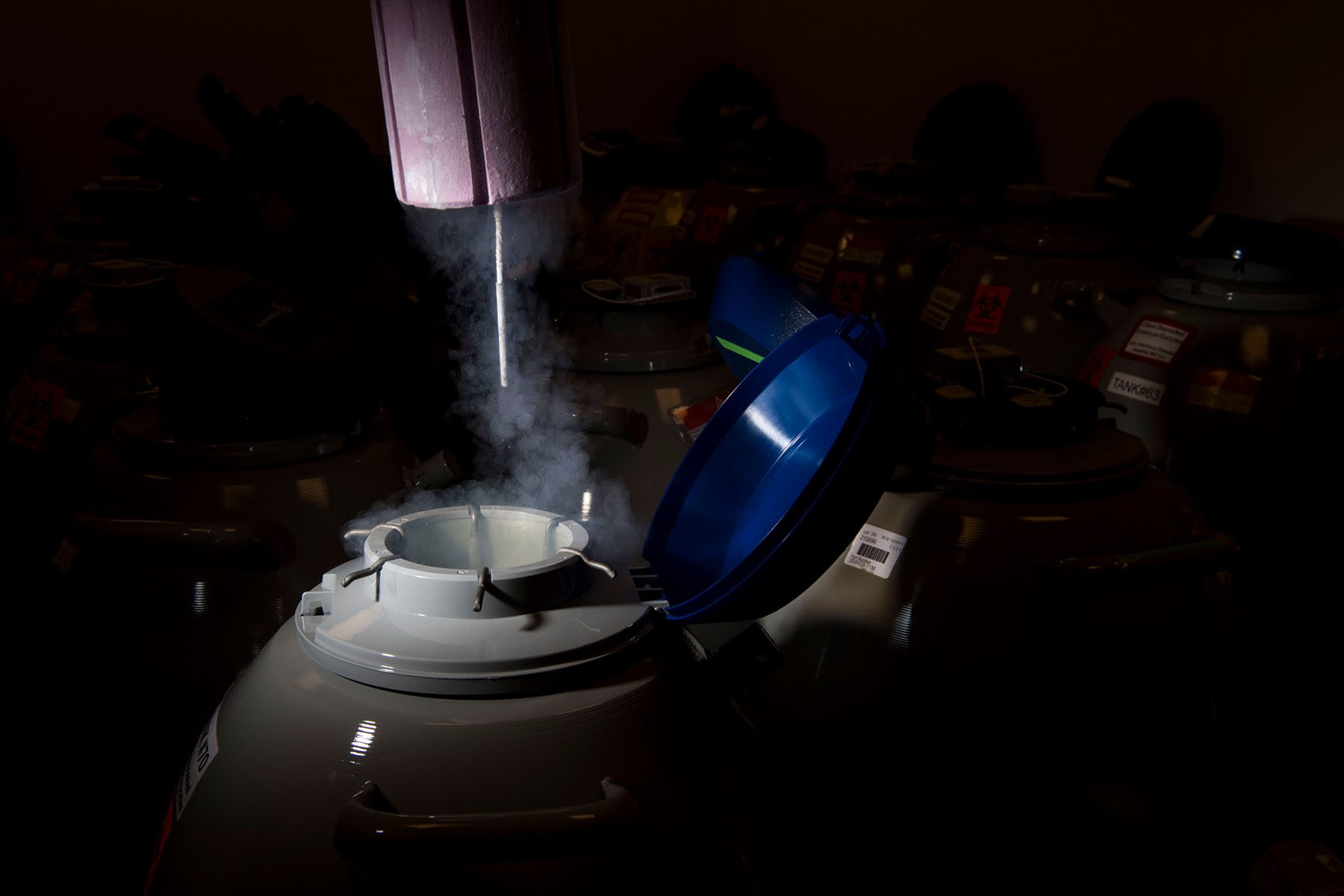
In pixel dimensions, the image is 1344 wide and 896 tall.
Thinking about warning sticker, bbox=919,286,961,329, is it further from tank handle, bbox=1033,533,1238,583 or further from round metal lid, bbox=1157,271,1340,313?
tank handle, bbox=1033,533,1238,583

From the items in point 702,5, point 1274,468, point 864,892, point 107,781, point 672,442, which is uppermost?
point 702,5

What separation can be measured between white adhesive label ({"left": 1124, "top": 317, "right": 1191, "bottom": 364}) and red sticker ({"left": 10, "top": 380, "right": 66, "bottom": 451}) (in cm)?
180

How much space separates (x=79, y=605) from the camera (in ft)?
3.79

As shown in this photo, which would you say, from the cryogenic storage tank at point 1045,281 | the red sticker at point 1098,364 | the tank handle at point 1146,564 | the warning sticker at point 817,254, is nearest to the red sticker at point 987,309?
the cryogenic storage tank at point 1045,281

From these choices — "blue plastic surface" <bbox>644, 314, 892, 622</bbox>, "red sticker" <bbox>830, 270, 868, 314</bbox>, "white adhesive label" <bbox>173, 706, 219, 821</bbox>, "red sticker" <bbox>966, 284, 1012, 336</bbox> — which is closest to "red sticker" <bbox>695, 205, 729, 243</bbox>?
"red sticker" <bbox>830, 270, 868, 314</bbox>

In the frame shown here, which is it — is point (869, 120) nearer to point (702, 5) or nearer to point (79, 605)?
point (702, 5)

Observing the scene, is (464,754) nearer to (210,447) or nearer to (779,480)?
(779,480)

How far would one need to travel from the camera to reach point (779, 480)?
875 mm

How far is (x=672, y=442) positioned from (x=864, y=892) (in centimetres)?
62

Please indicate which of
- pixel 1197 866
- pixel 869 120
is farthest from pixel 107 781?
pixel 869 120

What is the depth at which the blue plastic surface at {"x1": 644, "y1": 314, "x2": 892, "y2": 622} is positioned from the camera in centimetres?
70

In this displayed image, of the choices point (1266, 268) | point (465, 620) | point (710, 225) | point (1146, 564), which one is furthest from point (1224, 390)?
point (710, 225)

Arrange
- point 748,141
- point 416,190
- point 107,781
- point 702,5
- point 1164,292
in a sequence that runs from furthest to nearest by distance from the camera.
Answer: point 702,5 → point 748,141 → point 1164,292 → point 107,781 → point 416,190

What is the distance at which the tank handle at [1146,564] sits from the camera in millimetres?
916
